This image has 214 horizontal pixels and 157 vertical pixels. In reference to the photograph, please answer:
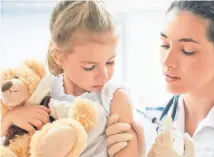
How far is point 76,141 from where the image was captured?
0.75 meters

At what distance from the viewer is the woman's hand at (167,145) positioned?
2.58ft

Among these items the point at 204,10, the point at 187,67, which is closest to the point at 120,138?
the point at 187,67

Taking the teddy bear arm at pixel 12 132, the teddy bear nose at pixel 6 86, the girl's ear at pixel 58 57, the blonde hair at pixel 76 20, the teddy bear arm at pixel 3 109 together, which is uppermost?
the blonde hair at pixel 76 20

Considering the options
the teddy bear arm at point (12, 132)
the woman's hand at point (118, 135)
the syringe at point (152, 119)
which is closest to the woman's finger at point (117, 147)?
the woman's hand at point (118, 135)

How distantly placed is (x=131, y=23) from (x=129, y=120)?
0.26 metres

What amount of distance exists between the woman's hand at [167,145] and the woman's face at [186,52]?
0.36 feet

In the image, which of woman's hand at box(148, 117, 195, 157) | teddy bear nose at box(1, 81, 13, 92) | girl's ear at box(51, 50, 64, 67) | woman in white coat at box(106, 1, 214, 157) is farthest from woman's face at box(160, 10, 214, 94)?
teddy bear nose at box(1, 81, 13, 92)

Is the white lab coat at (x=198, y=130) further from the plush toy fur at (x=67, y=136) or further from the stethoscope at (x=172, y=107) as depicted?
the plush toy fur at (x=67, y=136)

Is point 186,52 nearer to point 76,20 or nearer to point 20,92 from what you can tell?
point 76,20

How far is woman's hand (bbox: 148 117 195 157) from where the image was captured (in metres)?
0.79

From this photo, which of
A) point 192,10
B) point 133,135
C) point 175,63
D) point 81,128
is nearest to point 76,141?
point 81,128

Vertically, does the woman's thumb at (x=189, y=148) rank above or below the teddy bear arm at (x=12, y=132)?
below

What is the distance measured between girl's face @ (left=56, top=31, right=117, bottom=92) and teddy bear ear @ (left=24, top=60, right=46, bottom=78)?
0.25ft

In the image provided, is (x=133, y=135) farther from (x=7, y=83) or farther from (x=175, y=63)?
(x=7, y=83)
